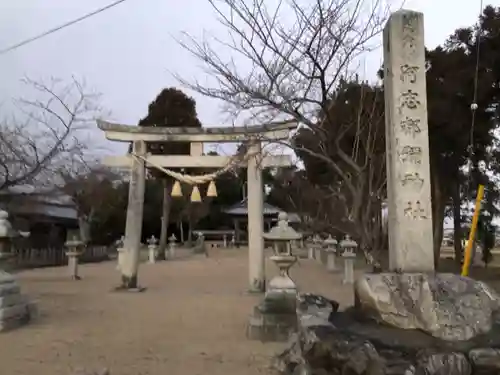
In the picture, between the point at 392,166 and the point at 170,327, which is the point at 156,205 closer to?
the point at 170,327

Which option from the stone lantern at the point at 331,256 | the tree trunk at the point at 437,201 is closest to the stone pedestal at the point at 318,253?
the stone lantern at the point at 331,256

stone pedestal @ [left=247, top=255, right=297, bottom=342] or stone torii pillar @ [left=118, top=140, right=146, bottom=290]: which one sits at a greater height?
stone torii pillar @ [left=118, top=140, right=146, bottom=290]

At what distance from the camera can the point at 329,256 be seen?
22.6 metres

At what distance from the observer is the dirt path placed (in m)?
6.52

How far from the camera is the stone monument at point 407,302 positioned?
4.55 m

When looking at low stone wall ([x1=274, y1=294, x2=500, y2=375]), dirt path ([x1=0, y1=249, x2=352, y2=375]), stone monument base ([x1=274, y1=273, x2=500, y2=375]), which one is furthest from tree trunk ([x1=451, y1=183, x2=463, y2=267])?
low stone wall ([x1=274, y1=294, x2=500, y2=375])

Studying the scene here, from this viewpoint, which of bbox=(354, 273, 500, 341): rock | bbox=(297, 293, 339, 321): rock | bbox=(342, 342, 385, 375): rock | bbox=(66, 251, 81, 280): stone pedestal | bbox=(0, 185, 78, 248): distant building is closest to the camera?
bbox=(342, 342, 385, 375): rock

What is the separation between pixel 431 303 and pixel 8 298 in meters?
6.80

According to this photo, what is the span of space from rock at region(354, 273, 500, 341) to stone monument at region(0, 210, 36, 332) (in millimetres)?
5913

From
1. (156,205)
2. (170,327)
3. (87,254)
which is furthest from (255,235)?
(156,205)

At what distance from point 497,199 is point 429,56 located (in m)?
6.48

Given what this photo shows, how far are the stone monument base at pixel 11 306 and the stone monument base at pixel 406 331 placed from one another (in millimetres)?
4900

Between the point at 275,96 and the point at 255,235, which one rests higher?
the point at 275,96

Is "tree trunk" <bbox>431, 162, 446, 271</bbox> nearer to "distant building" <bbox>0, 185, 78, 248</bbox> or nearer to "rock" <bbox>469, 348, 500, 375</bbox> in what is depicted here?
"rock" <bbox>469, 348, 500, 375</bbox>
